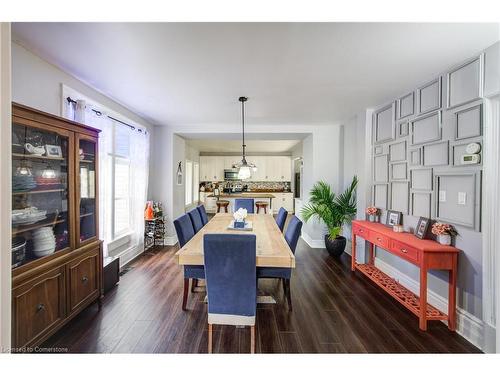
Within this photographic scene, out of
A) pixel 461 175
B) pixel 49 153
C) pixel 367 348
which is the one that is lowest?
pixel 367 348

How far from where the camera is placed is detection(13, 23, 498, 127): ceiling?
61.6 inches

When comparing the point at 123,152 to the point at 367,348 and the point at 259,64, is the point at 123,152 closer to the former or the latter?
the point at 259,64

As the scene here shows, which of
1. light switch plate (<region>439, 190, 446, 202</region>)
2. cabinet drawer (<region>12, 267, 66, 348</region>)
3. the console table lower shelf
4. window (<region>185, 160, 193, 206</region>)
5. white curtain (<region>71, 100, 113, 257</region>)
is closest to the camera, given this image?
cabinet drawer (<region>12, 267, 66, 348</region>)

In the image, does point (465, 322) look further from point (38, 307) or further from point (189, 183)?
point (189, 183)

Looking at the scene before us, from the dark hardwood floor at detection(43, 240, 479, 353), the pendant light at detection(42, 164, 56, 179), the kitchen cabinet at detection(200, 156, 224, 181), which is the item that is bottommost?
the dark hardwood floor at detection(43, 240, 479, 353)

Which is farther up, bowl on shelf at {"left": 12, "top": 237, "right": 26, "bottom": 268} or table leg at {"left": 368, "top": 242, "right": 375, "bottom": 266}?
bowl on shelf at {"left": 12, "top": 237, "right": 26, "bottom": 268}

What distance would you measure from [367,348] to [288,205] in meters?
6.85

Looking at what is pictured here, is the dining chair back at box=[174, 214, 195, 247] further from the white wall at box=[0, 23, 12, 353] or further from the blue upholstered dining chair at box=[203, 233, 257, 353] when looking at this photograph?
the white wall at box=[0, 23, 12, 353]

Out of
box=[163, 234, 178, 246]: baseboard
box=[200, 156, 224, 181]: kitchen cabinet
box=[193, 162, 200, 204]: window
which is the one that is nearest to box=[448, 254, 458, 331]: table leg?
box=[163, 234, 178, 246]: baseboard

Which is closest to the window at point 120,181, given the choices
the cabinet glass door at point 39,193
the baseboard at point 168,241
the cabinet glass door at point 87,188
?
the baseboard at point 168,241

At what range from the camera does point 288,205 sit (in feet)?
28.1

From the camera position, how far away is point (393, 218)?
111 inches

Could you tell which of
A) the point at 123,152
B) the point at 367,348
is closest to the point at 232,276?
the point at 367,348

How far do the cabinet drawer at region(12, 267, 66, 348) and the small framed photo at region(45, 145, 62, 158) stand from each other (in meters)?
0.96
